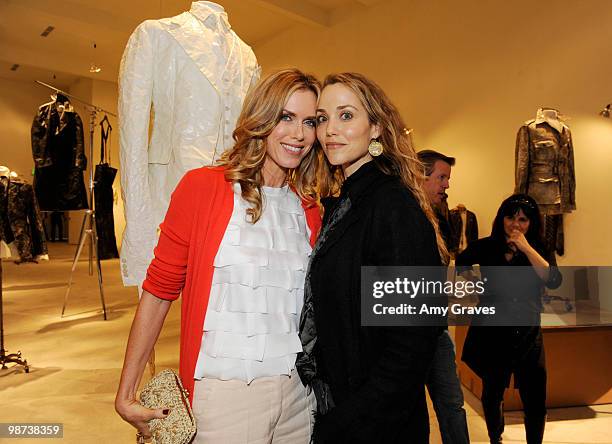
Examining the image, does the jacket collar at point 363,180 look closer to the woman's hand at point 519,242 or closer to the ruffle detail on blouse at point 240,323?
the ruffle detail on blouse at point 240,323

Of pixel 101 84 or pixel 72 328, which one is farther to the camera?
pixel 101 84

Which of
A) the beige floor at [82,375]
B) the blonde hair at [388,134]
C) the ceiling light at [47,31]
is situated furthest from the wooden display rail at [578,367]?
the ceiling light at [47,31]

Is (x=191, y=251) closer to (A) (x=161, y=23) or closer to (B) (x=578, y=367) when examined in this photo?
(A) (x=161, y=23)

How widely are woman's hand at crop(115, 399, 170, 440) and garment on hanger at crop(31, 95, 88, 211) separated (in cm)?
→ 471

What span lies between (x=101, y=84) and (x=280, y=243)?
12.0 metres

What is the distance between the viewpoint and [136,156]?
1.82 metres

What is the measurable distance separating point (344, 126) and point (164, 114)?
95cm

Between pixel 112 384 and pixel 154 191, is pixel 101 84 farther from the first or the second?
pixel 154 191

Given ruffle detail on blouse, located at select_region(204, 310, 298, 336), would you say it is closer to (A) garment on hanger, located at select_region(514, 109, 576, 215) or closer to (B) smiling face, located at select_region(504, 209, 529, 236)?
(B) smiling face, located at select_region(504, 209, 529, 236)

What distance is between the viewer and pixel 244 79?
1961mm

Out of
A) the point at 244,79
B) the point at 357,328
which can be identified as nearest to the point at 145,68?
the point at 244,79

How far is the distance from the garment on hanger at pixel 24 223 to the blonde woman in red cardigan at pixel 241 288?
6.15 meters

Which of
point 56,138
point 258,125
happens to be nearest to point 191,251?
point 258,125

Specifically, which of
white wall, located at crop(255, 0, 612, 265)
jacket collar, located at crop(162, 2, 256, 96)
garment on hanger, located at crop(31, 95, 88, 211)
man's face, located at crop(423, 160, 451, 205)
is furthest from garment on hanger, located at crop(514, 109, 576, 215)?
garment on hanger, located at crop(31, 95, 88, 211)
